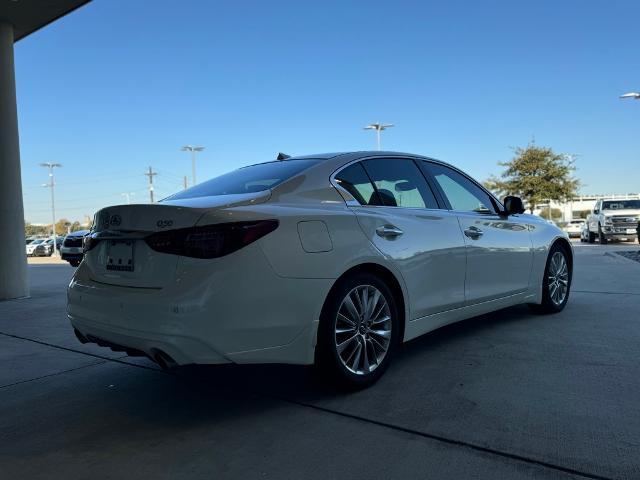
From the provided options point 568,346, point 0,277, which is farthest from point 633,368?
point 0,277

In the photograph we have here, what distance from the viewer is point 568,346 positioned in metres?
4.25

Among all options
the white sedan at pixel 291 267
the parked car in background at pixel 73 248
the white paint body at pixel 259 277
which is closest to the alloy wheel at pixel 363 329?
the white sedan at pixel 291 267

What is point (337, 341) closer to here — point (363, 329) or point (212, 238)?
point (363, 329)

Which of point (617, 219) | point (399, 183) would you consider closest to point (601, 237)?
point (617, 219)

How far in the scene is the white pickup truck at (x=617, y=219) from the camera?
2069 centimetres

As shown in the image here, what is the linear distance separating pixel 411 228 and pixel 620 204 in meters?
21.7

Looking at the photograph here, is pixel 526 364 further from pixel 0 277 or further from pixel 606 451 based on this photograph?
pixel 0 277

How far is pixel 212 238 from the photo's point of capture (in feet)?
8.95

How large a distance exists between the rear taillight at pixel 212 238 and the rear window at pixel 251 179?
53cm

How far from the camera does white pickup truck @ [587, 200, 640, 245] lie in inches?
814

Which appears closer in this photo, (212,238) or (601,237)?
(212,238)

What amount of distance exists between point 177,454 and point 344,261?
137 centimetres

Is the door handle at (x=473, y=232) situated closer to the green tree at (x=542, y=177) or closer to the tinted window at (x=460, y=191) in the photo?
the tinted window at (x=460, y=191)

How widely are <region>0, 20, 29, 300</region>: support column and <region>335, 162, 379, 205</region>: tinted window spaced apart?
22.1ft
